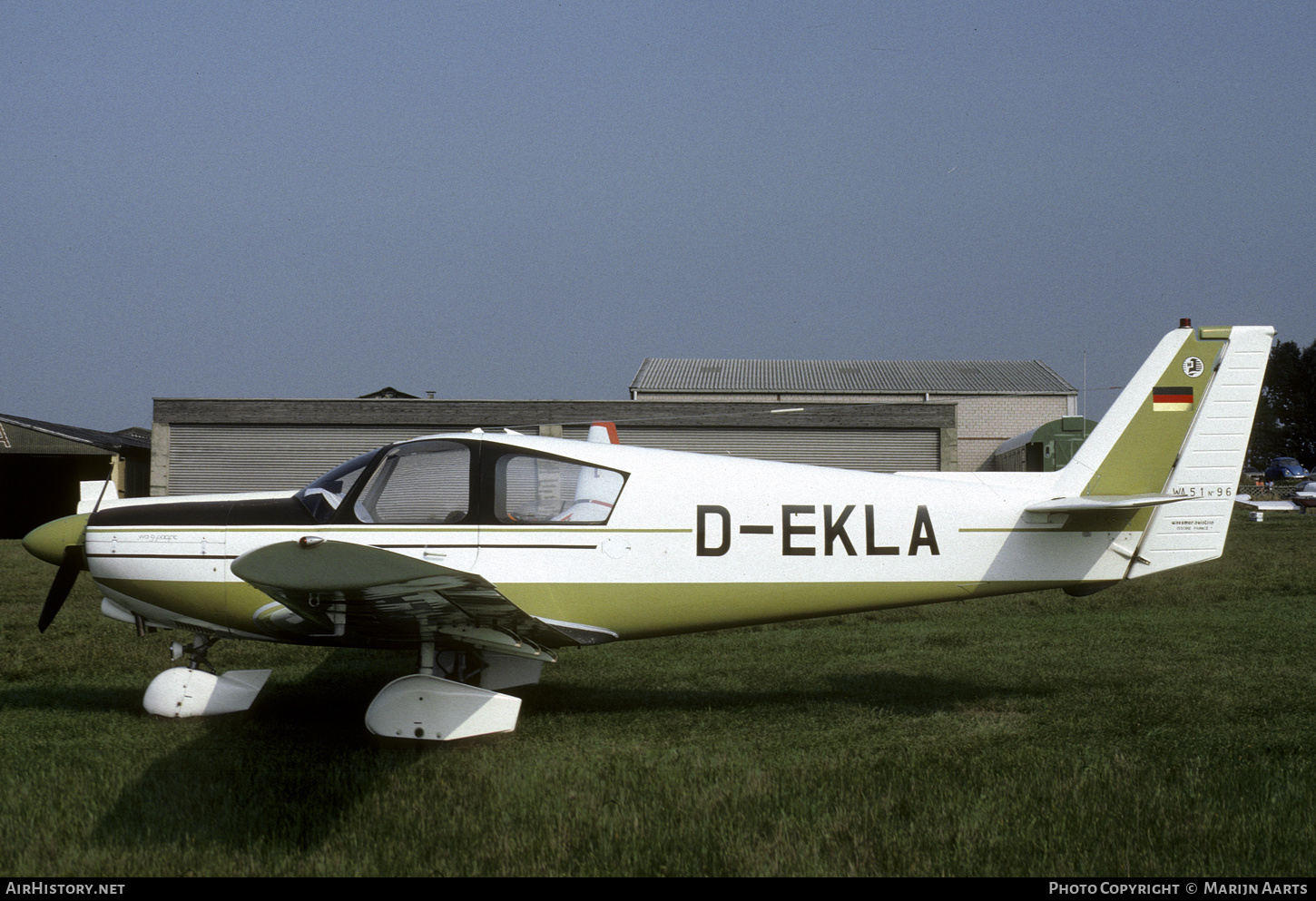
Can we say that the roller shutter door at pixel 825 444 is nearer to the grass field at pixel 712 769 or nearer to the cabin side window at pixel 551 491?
the grass field at pixel 712 769

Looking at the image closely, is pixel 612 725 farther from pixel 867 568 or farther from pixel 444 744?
pixel 867 568

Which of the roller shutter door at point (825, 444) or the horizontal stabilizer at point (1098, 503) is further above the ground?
the horizontal stabilizer at point (1098, 503)

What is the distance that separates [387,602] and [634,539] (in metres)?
1.61

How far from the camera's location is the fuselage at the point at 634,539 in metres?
5.85

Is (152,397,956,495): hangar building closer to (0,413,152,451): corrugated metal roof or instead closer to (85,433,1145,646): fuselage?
(0,413,152,451): corrugated metal roof

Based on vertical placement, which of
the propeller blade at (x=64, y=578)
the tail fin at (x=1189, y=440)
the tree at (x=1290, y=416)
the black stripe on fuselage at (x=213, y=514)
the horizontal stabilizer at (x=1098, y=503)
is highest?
the tail fin at (x=1189, y=440)

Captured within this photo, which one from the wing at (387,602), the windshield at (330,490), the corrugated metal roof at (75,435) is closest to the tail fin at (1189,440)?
the wing at (387,602)

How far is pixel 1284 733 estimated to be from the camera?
548 centimetres

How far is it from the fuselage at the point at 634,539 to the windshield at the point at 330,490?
19mm

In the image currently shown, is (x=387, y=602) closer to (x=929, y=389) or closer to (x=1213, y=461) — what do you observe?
(x=1213, y=461)

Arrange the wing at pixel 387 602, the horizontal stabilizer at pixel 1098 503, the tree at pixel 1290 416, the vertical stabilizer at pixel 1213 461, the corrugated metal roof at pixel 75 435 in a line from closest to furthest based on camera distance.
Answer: the wing at pixel 387 602, the horizontal stabilizer at pixel 1098 503, the vertical stabilizer at pixel 1213 461, the corrugated metal roof at pixel 75 435, the tree at pixel 1290 416

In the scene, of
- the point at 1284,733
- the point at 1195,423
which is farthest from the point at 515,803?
the point at 1195,423

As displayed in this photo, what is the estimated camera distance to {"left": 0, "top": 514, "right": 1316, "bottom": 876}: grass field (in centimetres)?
380

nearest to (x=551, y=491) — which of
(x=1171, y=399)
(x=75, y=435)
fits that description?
(x=1171, y=399)
